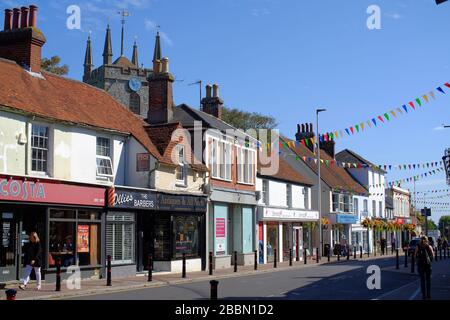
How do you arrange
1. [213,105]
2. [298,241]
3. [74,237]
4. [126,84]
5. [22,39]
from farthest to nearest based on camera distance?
[126,84]
[298,241]
[213,105]
[22,39]
[74,237]

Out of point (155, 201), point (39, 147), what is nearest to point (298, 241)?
point (155, 201)

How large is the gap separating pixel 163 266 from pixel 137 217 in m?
2.88

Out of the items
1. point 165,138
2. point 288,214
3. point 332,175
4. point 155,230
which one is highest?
point 332,175

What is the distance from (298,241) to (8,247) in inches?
1067

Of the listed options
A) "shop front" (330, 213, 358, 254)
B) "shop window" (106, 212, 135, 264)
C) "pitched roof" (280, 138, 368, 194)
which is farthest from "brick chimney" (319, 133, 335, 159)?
"shop window" (106, 212, 135, 264)

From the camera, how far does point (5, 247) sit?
19.7m

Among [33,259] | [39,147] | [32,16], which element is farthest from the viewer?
[32,16]

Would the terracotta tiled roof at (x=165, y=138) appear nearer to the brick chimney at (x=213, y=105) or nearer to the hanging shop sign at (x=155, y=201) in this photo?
the hanging shop sign at (x=155, y=201)

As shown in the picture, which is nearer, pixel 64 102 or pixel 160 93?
pixel 64 102

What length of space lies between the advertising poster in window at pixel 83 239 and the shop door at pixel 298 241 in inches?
865

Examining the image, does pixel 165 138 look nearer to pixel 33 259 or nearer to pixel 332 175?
pixel 33 259

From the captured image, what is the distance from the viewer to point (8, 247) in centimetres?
1983

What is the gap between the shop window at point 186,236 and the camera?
28250 mm

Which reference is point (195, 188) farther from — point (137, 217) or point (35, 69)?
point (35, 69)
